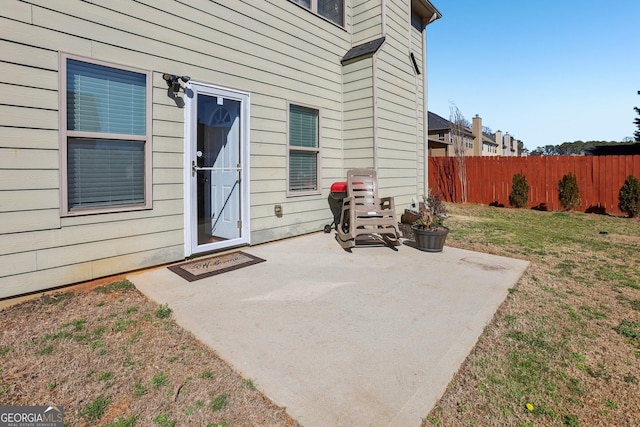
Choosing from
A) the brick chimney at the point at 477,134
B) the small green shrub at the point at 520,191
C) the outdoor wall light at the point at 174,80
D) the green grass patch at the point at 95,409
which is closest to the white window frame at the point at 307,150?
the outdoor wall light at the point at 174,80

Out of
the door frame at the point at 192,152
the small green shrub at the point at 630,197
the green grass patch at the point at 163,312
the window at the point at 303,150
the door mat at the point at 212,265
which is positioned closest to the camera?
the green grass patch at the point at 163,312

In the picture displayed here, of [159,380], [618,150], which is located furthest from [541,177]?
[618,150]

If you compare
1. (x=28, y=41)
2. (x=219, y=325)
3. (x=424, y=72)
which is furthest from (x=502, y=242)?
(x=28, y=41)

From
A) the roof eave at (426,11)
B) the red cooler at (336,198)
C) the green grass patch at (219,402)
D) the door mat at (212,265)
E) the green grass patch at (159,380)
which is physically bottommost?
the green grass patch at (219,402)

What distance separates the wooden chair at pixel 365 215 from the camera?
4.45 m

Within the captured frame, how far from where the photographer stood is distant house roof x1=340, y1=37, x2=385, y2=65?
17.7 ft

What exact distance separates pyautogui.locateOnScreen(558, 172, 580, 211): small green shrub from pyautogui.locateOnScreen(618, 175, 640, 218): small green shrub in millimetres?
1021

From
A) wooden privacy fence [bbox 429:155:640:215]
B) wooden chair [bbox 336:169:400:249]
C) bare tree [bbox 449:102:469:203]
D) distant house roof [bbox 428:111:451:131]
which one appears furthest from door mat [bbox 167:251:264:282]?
distant house roof [bbox 428:111:451:131]

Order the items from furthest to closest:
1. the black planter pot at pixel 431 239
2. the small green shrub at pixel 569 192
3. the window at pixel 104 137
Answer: the small green shrub at pixel 569 192 < the black planter pot at pixel 431 239 < the window at pixel 104 137

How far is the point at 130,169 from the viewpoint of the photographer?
335 centimetres

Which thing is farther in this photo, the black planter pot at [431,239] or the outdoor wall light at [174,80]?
the black planter pot at [431,239]

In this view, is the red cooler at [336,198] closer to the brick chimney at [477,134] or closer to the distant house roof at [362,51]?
the distant house roof at [362,51]

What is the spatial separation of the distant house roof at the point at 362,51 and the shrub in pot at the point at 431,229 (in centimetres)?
276

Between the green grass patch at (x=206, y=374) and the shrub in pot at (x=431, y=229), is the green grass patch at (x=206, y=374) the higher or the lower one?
the lower one
